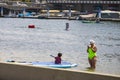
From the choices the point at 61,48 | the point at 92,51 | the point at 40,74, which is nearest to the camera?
the point at 40,74

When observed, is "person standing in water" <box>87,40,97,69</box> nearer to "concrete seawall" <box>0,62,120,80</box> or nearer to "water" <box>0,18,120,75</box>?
"water" <box>0,18,120,75</box>

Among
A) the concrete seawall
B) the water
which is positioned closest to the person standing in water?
the water

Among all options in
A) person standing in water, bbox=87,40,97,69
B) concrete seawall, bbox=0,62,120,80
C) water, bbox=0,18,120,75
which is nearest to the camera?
concrete seawall, bbox=0,62,120,80

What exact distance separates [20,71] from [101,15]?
6474 inches

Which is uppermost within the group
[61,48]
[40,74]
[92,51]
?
[40,74]

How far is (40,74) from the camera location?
1243 centimetres

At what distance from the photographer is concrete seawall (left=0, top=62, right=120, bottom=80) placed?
11.6 meters

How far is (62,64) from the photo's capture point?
27.3 meters

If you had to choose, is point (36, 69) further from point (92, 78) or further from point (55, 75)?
point (92, 78)

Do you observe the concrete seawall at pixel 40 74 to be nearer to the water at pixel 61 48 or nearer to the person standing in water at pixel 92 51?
the person standing in water at pixel 92 51

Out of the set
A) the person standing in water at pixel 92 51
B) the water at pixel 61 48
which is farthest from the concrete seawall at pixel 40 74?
the water at pixel 61 48

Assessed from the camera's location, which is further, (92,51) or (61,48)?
(61,48)

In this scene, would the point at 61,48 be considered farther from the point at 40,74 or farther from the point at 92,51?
the point at 40,74

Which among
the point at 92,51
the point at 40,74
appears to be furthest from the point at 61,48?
the point at 40,74
